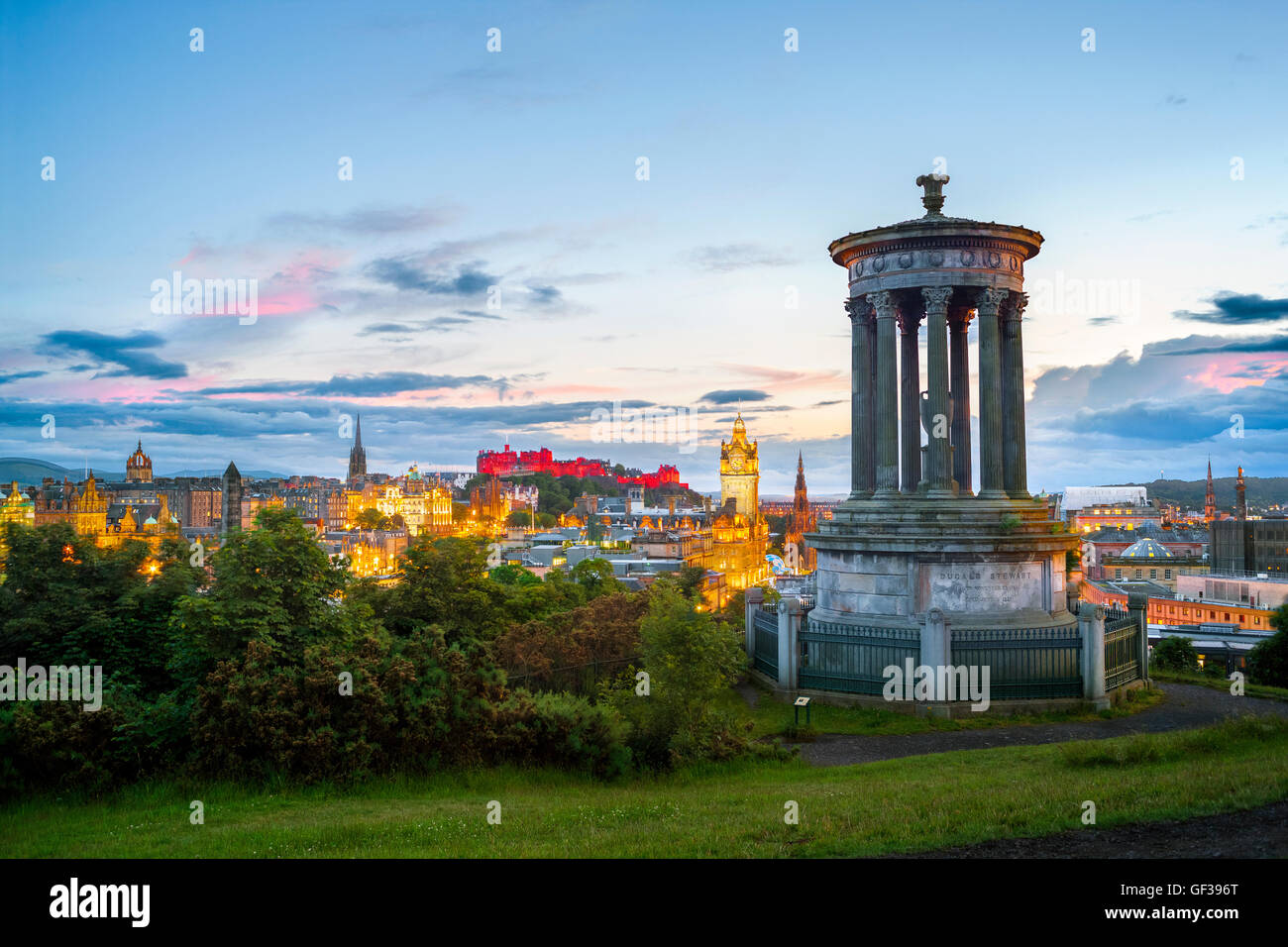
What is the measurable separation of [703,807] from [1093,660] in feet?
42.1

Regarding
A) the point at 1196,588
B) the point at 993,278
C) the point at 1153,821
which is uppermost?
the point at 993,278

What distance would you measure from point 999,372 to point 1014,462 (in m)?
2.55

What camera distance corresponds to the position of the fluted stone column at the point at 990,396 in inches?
992

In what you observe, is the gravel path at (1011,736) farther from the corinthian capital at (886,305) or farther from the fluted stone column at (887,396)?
the corinthian capital at (886,305)

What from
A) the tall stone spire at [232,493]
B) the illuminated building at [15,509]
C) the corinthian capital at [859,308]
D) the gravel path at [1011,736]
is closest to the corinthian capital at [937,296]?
the corinthian capital at [859,308]

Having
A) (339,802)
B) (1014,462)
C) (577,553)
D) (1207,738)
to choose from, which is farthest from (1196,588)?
(339,802)

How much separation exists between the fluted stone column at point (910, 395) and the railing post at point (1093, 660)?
551cm

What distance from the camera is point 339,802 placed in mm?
14070

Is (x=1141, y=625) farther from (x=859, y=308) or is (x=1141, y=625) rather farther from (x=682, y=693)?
(x=682, y=693)

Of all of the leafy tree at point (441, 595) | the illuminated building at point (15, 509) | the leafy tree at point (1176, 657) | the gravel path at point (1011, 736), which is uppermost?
the illuminated building at point (15, 509)

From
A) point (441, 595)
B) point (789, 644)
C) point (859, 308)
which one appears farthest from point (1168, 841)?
point (441, 595)

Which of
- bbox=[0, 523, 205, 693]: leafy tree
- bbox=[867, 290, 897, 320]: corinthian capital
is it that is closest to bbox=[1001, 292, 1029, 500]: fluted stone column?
bbox=[867, 290, 897, 320]: corinthian capital
